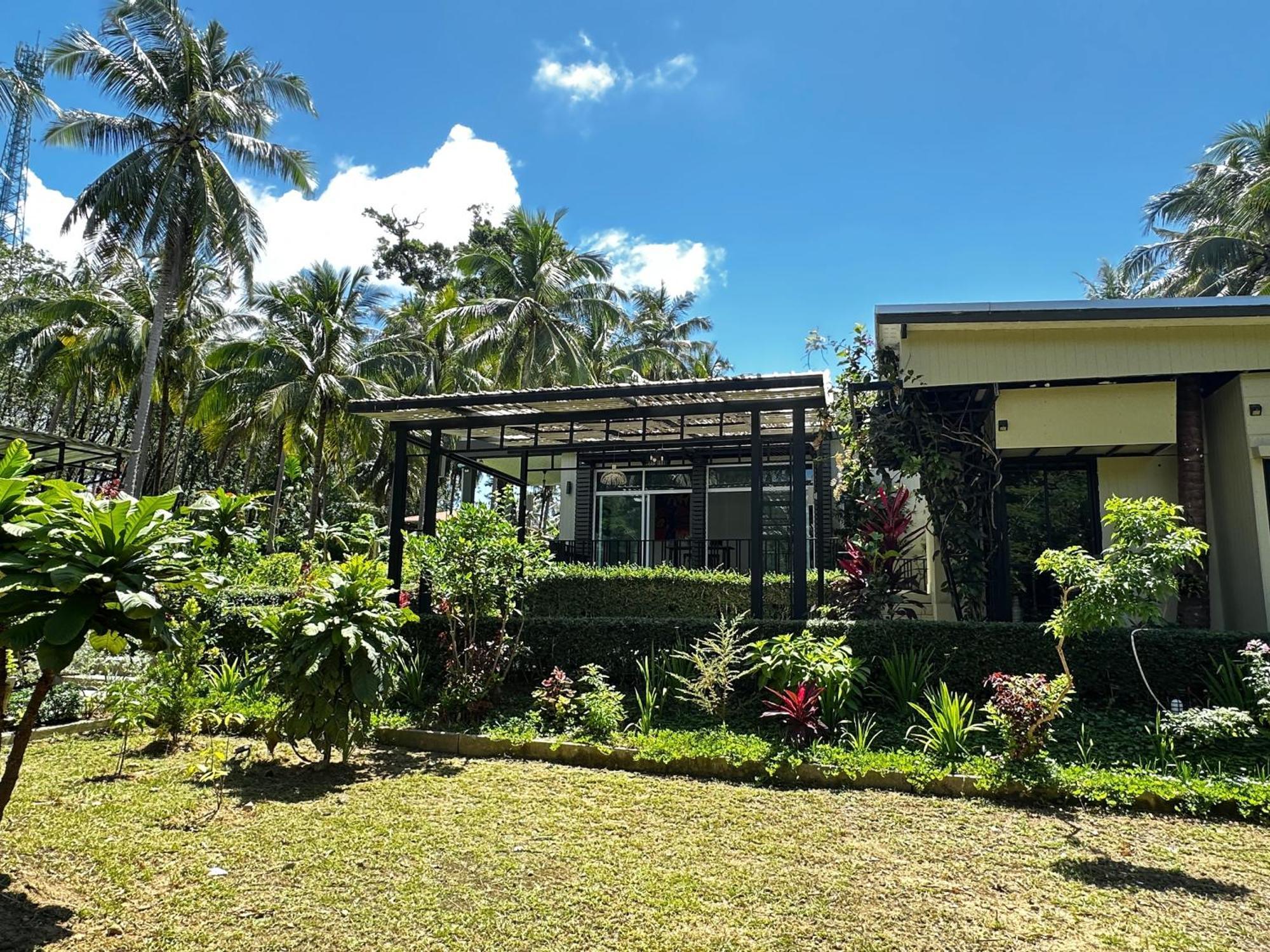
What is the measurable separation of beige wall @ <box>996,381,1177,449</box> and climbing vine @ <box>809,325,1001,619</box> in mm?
280

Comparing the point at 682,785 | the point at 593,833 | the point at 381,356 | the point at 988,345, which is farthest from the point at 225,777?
the point at 381,356

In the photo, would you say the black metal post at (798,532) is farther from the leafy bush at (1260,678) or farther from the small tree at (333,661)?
the small tree at (333,661)

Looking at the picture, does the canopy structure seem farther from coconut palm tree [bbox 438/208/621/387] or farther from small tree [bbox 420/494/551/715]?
coconut palm tree [bbox 438/208/621/387]

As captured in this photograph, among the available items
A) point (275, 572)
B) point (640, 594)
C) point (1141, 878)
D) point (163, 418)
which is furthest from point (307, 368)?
point (1141, 878)

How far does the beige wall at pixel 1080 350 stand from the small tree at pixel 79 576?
7.69 metres

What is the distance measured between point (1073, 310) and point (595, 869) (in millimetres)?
7321

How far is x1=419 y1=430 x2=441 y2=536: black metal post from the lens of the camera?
31.7ft

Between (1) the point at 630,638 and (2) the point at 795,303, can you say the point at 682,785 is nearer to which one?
(1) the point at 630,638

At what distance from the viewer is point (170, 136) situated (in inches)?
746

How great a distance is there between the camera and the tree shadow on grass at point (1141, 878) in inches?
142

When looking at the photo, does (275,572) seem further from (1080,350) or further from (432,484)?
(1080,350)

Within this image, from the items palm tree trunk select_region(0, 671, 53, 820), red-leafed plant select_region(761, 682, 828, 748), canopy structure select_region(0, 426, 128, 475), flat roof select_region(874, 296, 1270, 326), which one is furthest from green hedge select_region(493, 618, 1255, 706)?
canopy structure select_region(0, 426, 128, 475)

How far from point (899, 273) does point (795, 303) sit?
102 inches

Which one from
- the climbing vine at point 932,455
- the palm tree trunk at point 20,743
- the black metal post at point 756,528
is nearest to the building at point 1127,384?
the climbing vine at point 932,455
